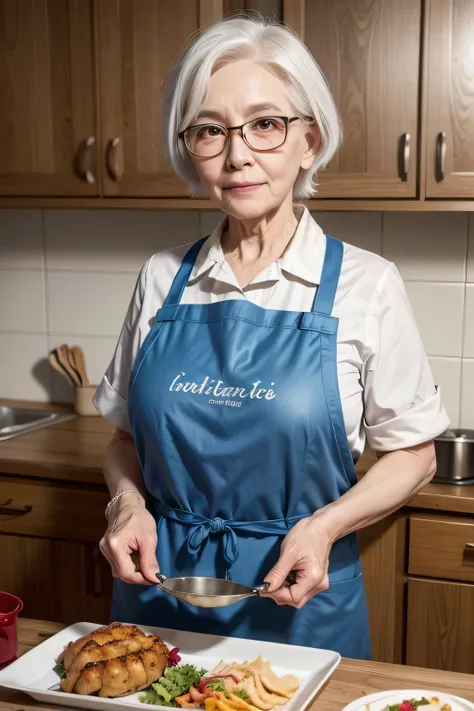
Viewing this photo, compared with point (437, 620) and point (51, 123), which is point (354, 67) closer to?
point (51, 123)

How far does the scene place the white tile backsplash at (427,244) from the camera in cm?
252

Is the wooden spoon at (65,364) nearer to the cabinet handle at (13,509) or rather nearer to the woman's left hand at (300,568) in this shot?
the cabinet handle at (13,509)

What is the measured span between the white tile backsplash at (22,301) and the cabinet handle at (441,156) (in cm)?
138

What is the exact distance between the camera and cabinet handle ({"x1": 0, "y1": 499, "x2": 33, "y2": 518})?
2375 mm

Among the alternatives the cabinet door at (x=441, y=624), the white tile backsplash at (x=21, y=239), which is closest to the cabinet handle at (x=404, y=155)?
the cabinet door at (x=441, y=624)

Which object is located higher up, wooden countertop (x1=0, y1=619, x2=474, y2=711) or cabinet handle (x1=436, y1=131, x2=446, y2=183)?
cabinet handle (x1=436, y1=131, x2=446, y2=183)

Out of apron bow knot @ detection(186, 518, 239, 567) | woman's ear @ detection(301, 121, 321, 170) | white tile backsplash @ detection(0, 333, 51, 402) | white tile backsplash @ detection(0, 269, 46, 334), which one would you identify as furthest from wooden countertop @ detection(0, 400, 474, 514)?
woman's ear @ detection(301, 121, 321, 170)

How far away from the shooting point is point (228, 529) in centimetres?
143

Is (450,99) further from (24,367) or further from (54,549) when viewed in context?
(24,367)

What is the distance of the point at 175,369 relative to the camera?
1.46 meters

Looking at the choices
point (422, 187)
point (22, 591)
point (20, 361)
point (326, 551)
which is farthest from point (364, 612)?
point (20, 361)

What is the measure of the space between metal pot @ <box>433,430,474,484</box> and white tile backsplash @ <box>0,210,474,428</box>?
365mm

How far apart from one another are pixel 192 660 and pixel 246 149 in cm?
75

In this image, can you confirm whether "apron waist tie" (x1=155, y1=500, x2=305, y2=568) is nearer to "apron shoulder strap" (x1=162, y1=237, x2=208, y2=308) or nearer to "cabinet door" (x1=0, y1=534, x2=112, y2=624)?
"apron shoulder strap" (x1=162, y1=237, x2=208, y2=308)
